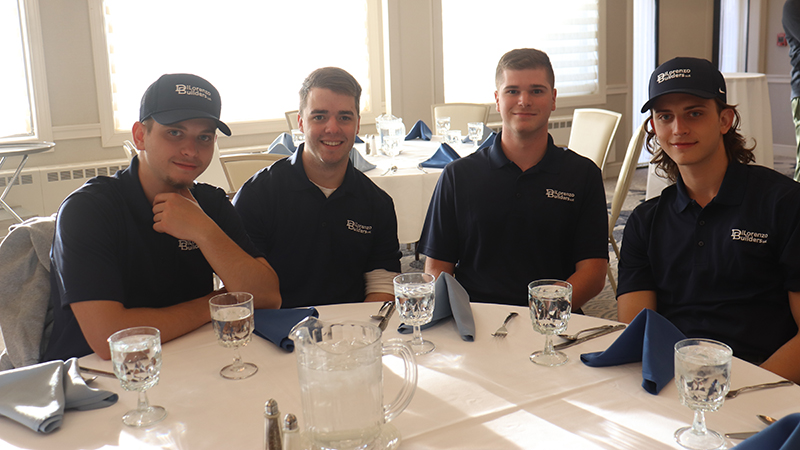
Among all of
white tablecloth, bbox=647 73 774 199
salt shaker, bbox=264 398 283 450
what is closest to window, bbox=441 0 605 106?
white tablecloth, bbox=647 73 774 199

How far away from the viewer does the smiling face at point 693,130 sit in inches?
69.4

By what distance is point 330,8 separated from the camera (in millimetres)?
5973

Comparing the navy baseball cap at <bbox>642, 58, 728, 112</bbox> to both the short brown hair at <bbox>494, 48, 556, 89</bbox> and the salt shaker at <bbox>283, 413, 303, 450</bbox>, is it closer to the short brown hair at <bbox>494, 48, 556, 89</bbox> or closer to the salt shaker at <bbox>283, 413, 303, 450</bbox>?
the short brown hair at <bbox>494, 48, 556, 89</bbox>

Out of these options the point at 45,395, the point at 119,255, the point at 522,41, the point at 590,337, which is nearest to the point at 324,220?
the point at 119,255

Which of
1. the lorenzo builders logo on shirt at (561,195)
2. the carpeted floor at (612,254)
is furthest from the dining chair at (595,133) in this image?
the lorenzo builders logo on shirt at (561,195)

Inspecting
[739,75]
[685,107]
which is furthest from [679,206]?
[739,75]

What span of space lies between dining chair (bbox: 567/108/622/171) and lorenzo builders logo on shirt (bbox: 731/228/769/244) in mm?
2463

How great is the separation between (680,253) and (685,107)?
41cm

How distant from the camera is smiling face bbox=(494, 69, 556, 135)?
7.20 ft

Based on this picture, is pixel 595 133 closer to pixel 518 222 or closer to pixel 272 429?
pixel 518 222

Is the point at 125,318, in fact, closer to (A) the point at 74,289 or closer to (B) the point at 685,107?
(A) the point at 74,289

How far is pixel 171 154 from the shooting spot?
1666 mm

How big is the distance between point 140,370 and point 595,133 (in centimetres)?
381

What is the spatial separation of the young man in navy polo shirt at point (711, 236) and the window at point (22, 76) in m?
4.59
